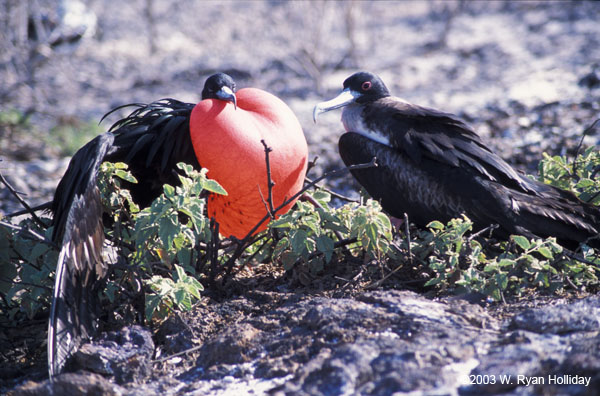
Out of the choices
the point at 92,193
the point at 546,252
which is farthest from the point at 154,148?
the point at 546,252

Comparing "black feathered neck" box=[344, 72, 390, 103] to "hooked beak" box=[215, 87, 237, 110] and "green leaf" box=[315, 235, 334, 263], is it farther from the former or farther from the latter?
"green leaf" box=[315, 235, 334, 263]

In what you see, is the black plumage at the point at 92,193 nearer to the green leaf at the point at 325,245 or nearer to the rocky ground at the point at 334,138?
the rocky ground at the point at 334,138

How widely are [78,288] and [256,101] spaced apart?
974 mm

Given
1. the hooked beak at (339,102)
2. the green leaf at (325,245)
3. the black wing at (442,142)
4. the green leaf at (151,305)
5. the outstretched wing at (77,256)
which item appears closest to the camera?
the outstretched wing at (77,256)

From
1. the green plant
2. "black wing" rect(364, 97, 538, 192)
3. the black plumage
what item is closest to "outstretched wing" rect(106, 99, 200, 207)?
the black plumage

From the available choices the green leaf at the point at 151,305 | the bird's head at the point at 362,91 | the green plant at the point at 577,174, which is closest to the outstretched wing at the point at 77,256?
the green leaf at the point at 151,305

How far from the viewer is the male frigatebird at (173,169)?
209 cm

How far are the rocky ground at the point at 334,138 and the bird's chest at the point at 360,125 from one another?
626 mm

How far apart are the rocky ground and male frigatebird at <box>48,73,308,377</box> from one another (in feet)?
0.56

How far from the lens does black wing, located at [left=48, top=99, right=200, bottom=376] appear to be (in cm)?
204

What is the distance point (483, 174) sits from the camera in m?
2.77

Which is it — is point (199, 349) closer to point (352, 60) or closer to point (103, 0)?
point (352, 60)

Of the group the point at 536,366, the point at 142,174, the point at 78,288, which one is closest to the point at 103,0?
the point at 142,174

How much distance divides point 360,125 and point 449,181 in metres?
0.50
